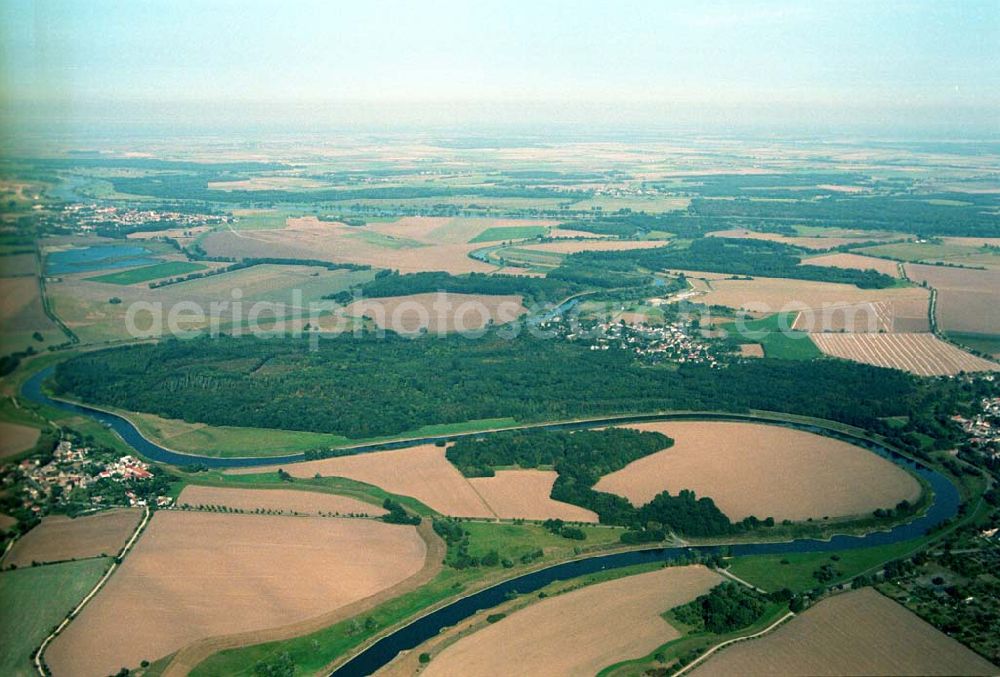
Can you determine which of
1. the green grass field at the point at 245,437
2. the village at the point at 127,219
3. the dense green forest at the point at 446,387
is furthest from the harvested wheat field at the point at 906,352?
the village at the point at 127,219

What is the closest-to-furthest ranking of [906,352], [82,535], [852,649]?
[852,649] < [82,535] < [906,352]

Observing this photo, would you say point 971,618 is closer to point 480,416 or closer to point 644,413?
point 644,413

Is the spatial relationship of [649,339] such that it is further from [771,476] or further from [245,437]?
[245,437]

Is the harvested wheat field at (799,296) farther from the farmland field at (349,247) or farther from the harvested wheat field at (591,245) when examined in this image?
the farmland field at (349,247)

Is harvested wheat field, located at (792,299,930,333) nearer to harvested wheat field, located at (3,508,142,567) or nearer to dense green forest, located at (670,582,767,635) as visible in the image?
dense green forest, located at (670,582,767,635)

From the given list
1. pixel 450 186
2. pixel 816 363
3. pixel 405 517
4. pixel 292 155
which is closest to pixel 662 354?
pixel 816 363

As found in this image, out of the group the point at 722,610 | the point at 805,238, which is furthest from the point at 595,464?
the point at 805,238

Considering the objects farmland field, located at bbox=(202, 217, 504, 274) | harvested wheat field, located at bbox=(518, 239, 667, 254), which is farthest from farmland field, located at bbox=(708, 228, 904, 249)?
farmland field, located at bbox=(202, 217, 504, 274)
